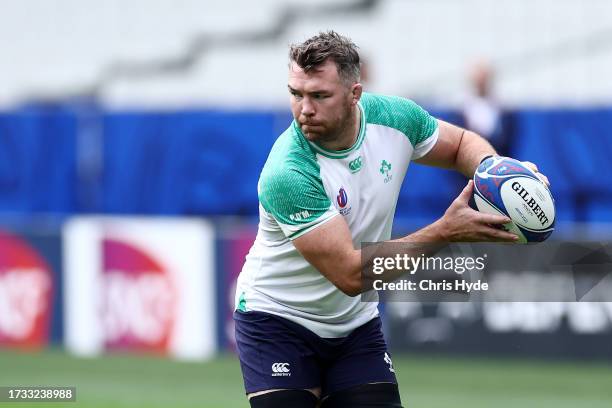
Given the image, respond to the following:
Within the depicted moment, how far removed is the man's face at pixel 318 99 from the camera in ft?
18.0

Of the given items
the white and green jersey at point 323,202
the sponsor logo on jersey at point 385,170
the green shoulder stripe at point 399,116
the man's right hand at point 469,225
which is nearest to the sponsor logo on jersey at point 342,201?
the white and green jersey at point 323,202

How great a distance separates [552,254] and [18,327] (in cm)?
488

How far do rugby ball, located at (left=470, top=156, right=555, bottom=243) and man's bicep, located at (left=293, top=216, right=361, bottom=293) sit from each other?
0.55 m

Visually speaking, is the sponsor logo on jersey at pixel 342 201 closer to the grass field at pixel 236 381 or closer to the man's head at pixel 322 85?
the man's head at pixel 322 85

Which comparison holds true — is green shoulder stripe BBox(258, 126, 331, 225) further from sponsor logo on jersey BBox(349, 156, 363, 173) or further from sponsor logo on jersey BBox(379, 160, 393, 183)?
sponsor logo on jersey BBox(379, 160, 393, 183)

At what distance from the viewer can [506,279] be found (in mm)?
11078

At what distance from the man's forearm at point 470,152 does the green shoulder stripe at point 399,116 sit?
17 centimetres

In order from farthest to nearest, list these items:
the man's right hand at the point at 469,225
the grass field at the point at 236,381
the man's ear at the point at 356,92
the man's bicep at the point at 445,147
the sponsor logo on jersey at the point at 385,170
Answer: the grass field at the point at 236,381 < the man's bicep at the point at 445,147 < the sponsor logo on jersey at the point at 385,170 < the man's ear at the point at 356,92 < the man's right hand at the point at 469,225

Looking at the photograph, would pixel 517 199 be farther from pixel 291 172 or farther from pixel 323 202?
pixel 291 172

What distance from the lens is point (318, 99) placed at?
551 cm

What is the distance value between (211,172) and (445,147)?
25.7ft

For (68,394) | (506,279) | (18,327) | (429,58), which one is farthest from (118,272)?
(429,58)

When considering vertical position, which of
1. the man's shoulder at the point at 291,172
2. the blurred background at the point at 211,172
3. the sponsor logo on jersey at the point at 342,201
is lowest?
the sponsor logo on jersey at the point at 342,201

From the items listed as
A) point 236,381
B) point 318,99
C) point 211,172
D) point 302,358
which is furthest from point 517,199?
point 211,172
